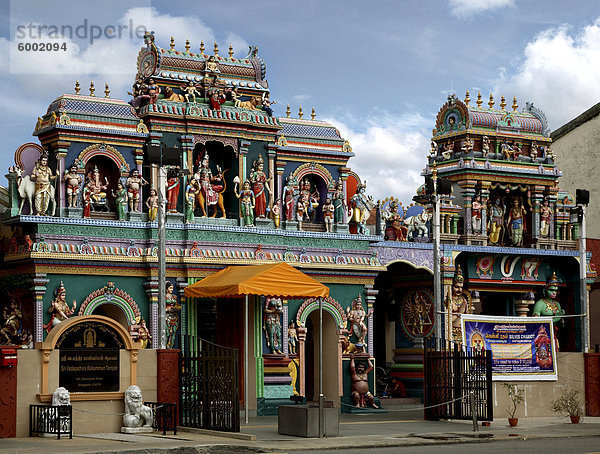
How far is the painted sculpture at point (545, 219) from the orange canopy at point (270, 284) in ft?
46.2

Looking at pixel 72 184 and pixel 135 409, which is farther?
pixel 72 184

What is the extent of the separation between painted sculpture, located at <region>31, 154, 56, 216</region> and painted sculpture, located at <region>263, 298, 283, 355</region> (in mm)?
7123

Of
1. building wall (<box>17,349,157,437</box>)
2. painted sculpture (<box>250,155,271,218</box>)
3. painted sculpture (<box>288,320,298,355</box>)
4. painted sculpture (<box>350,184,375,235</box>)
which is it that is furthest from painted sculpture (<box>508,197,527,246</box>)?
building wall (<box>17,349,157,437</box>)

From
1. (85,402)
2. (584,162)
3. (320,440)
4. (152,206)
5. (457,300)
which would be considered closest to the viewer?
(320,440)

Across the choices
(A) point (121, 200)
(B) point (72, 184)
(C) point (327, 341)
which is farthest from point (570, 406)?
(B) point (72, 184)

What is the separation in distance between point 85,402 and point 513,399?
38.2 ft

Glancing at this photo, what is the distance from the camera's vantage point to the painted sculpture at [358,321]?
3719 centimetres

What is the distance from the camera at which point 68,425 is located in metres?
25.2

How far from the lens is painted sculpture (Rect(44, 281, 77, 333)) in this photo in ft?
105

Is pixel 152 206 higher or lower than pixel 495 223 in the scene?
lower

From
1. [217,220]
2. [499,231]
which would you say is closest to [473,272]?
[499,231]

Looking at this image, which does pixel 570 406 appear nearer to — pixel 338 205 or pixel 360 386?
pixel 360 386

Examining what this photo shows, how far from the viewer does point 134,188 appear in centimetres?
3409

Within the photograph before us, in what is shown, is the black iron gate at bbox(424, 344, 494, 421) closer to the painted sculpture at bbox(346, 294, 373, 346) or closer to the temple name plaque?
the painted sculpture at bbox(346, 294, 373, 346)
